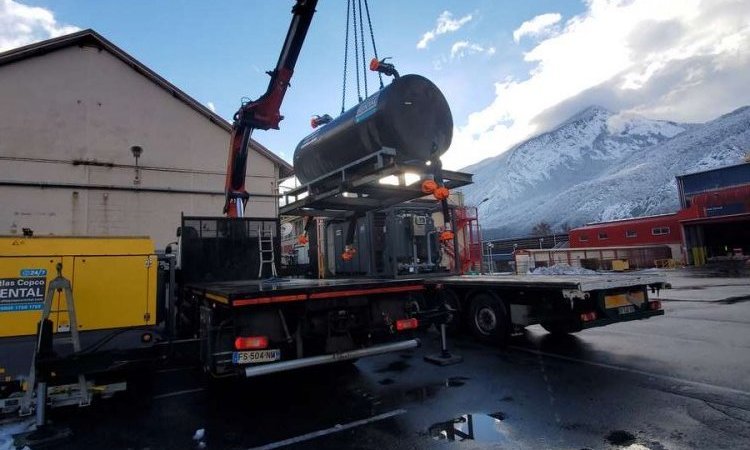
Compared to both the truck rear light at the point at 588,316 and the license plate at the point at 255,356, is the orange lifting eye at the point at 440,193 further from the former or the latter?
the truck rear light at the point at 588,316

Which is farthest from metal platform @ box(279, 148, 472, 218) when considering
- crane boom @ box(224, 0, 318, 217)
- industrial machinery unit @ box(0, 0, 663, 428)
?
crane boom @ box(224, 0, 318, 217)

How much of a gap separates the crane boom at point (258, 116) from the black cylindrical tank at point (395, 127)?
417cm

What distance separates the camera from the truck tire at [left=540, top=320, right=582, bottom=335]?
6.92m

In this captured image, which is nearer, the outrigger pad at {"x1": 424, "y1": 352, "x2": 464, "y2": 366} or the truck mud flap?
the truck mud flap

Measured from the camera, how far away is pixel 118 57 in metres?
15.0

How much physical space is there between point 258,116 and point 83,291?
6.61 metres

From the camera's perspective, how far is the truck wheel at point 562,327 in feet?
22.7

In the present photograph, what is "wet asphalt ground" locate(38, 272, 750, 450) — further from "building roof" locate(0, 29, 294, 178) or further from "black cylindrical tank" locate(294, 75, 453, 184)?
"building roof" locate(0, 29, 294, 178)

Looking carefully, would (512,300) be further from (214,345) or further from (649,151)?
(649,151)

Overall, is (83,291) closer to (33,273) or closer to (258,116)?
(33,273)

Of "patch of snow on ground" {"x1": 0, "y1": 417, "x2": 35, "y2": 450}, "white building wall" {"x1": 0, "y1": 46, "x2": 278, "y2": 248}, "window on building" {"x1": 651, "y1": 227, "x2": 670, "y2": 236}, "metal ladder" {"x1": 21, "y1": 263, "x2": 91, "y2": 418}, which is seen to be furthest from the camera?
"window on building" {"x1": 651, "y1": 227, "x2": 670, "y2": 236}

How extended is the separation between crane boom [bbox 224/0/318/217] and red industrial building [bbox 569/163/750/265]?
127 feet

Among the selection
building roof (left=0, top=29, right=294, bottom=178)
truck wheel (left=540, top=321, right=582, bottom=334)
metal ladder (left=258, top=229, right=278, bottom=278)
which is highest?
building roof (left=0, top=29, right=294, bottom=178)

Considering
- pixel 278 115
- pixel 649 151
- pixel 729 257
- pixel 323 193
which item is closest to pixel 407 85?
pixel 323 193
